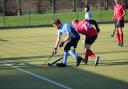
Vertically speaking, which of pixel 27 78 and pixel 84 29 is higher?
pixel 84 29

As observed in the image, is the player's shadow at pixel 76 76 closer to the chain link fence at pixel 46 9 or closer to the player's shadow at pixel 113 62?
the player's shadow at pixel 113 62

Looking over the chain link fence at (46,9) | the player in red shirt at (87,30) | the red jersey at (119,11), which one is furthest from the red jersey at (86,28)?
the chain link fence at (46,9)

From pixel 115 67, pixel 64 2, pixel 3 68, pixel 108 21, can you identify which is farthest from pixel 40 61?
pixel 64 2

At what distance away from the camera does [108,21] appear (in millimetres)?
40062

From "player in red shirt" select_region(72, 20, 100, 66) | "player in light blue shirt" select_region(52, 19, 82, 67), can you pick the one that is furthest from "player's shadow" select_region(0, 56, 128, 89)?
"player in red shirt" select_region(72, 20, 100, 66)

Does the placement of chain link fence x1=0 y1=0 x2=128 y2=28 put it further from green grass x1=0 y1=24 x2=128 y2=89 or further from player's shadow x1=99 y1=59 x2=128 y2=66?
player's shadow x1=99 y1=59 x2=128 y2=66

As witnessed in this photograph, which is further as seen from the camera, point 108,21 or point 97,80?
point 108,21

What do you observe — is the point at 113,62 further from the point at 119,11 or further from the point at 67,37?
the point at 119,11

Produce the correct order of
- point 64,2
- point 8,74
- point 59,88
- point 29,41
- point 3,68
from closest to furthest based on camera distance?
point 59,88
point 8,74
point 3,68
point 29,41
point 64,2

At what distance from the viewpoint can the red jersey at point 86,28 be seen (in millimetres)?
14336

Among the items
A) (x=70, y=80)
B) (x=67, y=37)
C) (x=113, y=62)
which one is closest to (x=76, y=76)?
(x=70, y=80)

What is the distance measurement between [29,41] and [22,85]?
39.7 feet

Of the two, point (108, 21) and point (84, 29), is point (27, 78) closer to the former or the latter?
point (84, 29)

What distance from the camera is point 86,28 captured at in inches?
566
